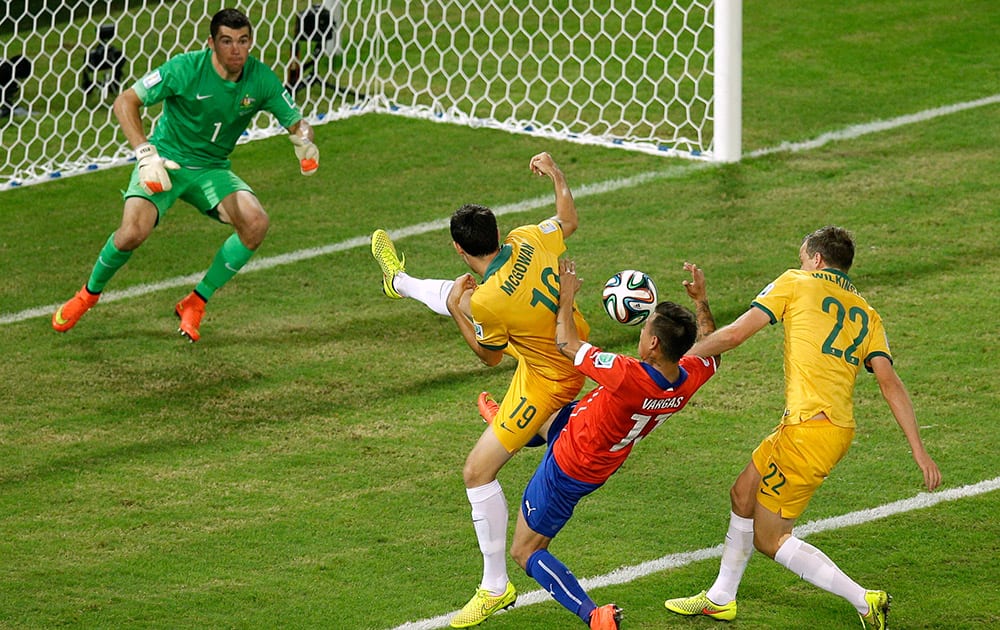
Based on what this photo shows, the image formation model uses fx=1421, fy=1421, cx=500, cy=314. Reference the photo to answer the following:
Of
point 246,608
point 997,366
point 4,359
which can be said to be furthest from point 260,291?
point 997,366

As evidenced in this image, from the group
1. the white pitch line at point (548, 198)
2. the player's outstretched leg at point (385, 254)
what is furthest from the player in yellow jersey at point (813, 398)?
the white pitch line at point (548, 198)

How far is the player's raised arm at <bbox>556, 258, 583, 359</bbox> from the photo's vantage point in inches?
213

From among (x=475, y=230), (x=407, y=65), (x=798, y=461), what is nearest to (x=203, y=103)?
(x=475, y=230)

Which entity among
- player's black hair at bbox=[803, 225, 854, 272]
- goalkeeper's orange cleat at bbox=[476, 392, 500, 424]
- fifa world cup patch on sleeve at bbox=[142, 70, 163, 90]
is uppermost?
player's black hair at bbox=[803, 225, 854, 272]

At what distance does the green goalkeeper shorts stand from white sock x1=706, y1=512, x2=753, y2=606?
4.41 metres

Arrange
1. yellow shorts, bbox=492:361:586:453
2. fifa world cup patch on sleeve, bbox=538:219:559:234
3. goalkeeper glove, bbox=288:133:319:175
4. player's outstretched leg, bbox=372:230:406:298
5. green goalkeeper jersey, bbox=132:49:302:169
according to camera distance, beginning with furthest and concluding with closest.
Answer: goalkeeper glove, bbox=288:133:319:175 < green goalkeeper jersey, bbox=132:49:302:169 < player's outstretched leg, bbox=372:230:406:298 < fifa world cup patch on sleeve, bbox=538:219:559:234 < yellow shorts, bbox=492:361:586:453

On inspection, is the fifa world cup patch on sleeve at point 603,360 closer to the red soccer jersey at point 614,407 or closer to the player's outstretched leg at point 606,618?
the red soccer jersey at point 614,407

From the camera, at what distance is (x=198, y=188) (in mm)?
8852

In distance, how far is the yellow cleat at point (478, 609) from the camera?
5.65 metres

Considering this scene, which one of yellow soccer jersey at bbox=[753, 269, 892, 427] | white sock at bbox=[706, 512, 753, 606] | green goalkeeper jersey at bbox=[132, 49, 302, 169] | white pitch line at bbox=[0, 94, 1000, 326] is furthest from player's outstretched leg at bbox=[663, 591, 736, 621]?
white pitch line at bbox=[0, 94, 1000, 326]

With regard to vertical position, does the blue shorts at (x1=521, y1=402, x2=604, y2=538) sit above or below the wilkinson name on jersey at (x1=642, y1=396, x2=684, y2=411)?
below

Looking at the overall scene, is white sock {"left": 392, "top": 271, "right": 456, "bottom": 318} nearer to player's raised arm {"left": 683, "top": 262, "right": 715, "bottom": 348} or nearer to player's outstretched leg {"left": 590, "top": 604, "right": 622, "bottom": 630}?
player's raised arm {"left": 683, "top": 262, "right": 715, "bottom": 348}

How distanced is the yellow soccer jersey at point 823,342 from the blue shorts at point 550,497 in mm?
854

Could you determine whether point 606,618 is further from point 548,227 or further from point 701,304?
point 548,227
